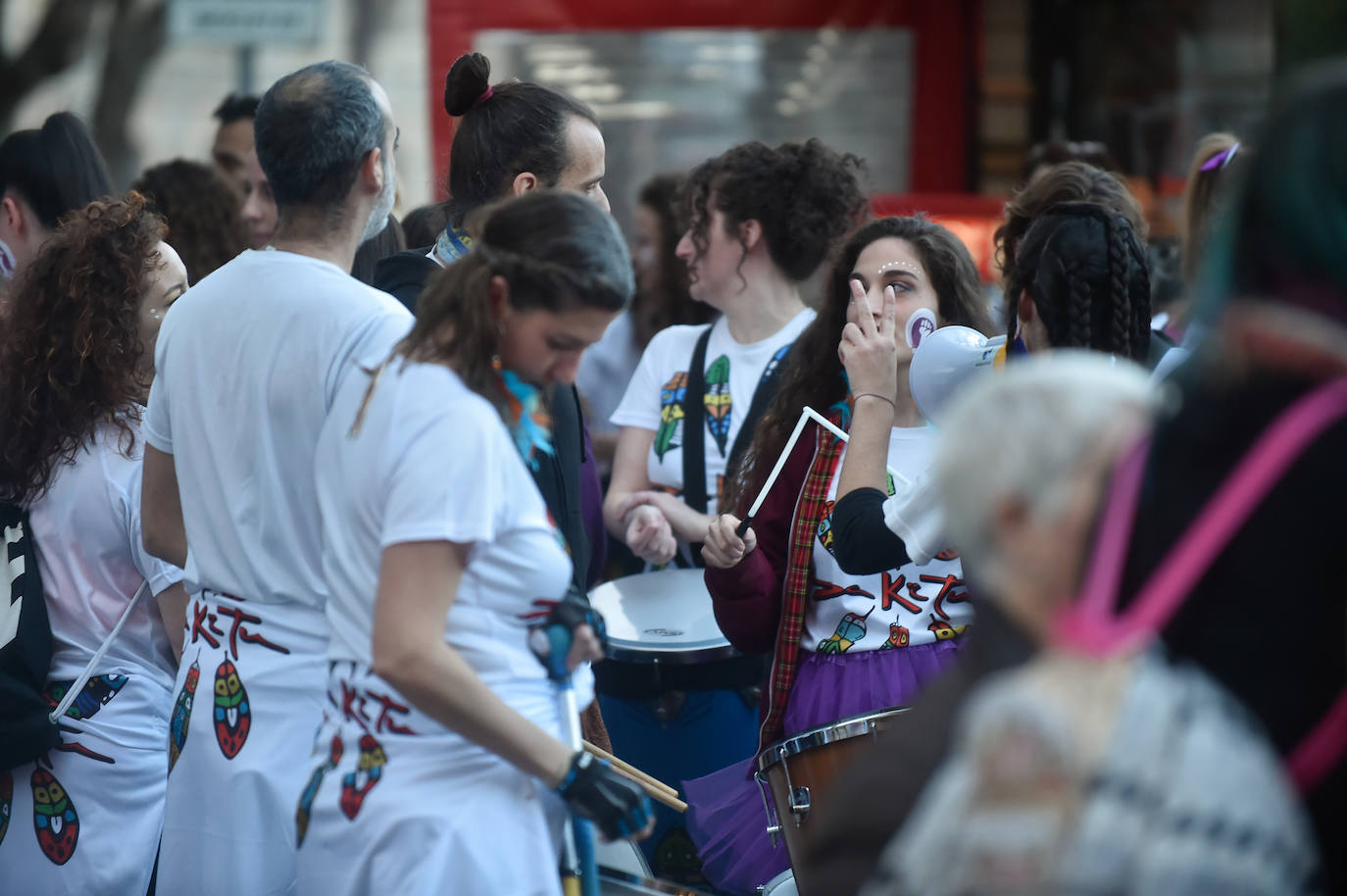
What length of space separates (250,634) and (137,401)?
2.61 feet

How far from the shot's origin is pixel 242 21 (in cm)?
600

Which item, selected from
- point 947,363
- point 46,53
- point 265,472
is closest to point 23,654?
point 265,472

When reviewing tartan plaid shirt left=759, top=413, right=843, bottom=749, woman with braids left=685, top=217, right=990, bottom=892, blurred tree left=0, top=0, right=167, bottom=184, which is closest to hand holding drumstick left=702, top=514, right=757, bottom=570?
woman with braids left=685, top=217, right=990, bottom=892

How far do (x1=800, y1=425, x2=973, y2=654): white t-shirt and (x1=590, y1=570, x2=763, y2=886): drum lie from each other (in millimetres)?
615

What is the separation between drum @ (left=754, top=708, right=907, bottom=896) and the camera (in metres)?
2.38

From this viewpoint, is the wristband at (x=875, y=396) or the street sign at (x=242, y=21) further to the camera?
the street sign at (x=242, y=21)

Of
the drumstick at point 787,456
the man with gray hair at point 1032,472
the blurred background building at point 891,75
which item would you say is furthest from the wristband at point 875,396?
the blurred background building at point 891,75

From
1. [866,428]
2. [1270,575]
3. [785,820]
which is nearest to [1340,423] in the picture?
[1270,575]

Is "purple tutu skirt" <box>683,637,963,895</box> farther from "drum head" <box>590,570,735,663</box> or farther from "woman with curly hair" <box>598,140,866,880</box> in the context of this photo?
"woman with curly hair" <box>598,140,866,880</box>

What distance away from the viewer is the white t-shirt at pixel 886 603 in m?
2.72

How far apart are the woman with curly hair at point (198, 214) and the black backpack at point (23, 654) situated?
168 cm

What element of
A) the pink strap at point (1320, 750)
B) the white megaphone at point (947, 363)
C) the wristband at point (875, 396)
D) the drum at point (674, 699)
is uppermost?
the pink strap at point (1320, 750)

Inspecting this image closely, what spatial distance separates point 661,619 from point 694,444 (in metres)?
0.55

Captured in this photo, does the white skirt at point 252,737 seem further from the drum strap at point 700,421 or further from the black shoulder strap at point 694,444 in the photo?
the black shoulder strap at point 694,444
